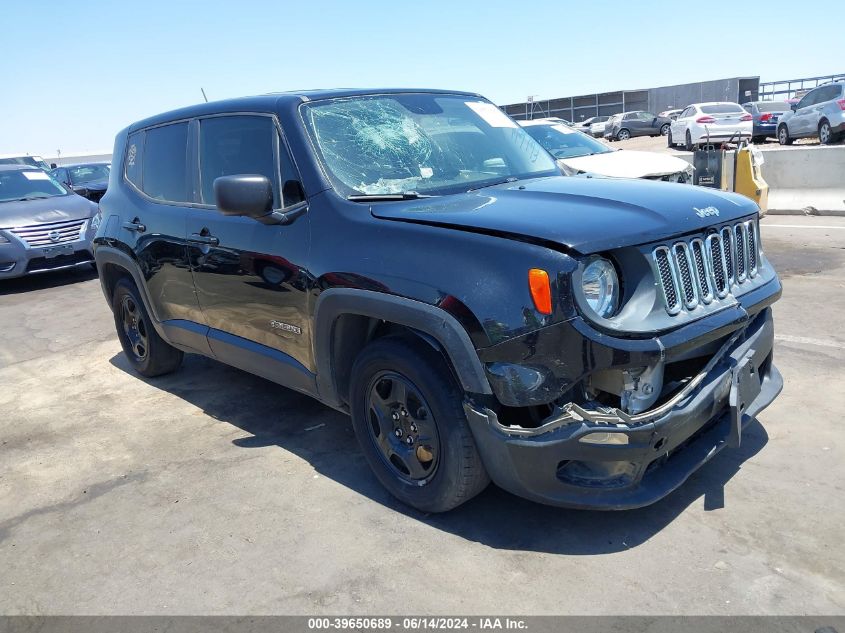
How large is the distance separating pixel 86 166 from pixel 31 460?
14.5m

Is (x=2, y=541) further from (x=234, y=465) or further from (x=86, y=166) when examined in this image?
(x=86, y=166)

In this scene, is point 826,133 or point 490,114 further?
point 826,133

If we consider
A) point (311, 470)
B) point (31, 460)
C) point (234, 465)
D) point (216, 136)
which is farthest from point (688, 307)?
point (31, 460)

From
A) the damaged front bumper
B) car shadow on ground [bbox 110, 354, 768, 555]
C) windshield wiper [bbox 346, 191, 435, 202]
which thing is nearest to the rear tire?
car shadow on ground [bbox 110, 354, 768, 555]

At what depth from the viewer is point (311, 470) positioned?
405 centimetres

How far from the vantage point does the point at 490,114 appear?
15.1ft

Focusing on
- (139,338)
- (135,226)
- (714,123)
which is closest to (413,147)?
(135,226)

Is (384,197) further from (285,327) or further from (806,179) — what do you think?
(806,179)

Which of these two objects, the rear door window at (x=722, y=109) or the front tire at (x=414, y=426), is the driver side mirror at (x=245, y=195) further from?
the rear door window at (x=722, y=109)

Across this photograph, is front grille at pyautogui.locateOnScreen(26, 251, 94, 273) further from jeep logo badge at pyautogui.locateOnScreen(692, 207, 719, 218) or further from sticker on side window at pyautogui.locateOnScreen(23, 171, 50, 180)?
jeep logo badge at pyautogui.locateOnScreen(692, 207, 719, 218)

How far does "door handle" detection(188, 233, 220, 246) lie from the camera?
4.29 meters

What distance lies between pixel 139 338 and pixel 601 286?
164 inches

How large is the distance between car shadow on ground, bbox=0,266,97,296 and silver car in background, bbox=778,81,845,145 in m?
17.5

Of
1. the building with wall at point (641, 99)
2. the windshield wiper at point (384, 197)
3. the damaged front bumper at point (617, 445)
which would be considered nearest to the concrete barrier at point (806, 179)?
the damaged front bumper at point (617, 445)
